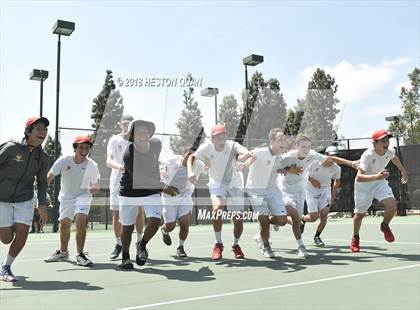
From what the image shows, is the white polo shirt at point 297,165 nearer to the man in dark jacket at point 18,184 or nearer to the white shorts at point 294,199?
the white shorts at point 294,199

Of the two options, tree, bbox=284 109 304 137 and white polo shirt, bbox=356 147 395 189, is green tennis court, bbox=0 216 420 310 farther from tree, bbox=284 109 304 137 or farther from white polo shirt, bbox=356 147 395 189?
tree, bbox=284 109 304 137

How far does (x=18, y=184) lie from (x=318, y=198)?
19.1ft

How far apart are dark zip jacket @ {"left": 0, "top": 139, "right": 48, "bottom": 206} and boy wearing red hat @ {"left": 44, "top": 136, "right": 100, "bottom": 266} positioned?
3.75ft

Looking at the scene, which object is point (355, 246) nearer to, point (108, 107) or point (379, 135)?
point (379, 135)

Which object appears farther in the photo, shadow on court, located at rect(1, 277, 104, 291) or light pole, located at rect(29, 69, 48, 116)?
light pole, located at rect(29, 69, 48, 116)

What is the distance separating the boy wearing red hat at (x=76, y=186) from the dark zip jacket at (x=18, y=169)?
3.75 ft

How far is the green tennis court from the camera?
13.1 feet

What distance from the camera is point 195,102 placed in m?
42.1

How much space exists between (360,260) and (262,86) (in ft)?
127

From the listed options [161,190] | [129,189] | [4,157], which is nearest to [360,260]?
[161,190]

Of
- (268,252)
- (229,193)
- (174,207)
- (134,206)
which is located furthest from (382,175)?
(134,206)

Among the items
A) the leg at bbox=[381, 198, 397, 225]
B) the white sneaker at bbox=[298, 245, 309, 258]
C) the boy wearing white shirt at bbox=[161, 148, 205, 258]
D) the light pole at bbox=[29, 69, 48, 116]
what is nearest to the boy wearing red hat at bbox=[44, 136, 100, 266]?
the boy wearing white shirt at bbox=[161, 148, 205, 258]

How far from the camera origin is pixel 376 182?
7918 mm

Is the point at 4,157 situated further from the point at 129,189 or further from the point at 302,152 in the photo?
the point at 302,152
